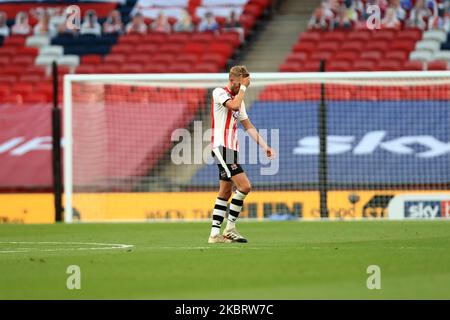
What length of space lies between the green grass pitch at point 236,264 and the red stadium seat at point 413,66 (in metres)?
9.72

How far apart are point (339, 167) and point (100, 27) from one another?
12090 millimetres

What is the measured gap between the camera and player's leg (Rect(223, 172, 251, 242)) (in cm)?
1479

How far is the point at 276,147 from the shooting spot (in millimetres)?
23297

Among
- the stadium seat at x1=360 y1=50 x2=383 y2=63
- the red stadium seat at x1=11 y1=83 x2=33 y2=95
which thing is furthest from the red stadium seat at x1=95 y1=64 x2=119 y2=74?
the stadium seat at x1=360 y1=50 x2=383 y2=63

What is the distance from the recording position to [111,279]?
10.9 m

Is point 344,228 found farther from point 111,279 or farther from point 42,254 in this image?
point 111,279

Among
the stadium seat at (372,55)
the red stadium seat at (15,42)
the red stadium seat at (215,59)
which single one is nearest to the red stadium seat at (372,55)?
the stadium seat at (372,55)

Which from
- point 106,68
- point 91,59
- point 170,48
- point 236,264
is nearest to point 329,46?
point 170,48

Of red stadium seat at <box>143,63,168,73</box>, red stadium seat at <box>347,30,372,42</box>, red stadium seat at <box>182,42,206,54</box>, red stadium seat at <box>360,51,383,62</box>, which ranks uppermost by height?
red stadium seat at <box>347,30,372,42</box>

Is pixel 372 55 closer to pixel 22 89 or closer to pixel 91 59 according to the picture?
pixel 91 59

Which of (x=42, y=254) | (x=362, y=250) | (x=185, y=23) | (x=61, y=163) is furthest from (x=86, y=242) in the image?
(x=185, y=23)

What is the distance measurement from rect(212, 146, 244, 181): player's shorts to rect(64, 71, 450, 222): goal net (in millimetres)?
7388

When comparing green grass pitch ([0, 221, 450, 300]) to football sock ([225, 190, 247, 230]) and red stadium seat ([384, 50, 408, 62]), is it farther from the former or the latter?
red stadium seat ([384, 50, 408, 62])

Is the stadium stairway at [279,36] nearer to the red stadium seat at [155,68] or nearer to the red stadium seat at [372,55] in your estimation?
the red stadium seat at [155,68]
